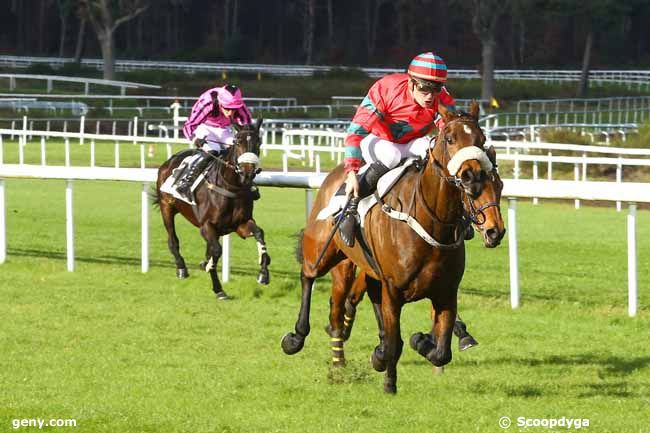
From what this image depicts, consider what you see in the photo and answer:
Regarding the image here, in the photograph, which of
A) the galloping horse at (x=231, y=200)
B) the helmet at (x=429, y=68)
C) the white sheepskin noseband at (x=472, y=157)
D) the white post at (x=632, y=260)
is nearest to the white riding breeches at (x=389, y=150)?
the helmet at (x=429, y=68)

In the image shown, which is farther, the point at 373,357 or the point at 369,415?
the point at 373,357

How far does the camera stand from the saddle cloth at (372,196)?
23.1 ft

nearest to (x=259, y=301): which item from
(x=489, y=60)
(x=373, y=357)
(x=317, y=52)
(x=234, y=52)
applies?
(x=373, y=357)

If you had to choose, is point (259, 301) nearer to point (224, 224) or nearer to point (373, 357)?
point (224, 224)

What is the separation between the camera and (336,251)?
7.89m

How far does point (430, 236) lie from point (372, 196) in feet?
2.12

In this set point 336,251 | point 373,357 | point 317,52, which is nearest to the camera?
point 373,357

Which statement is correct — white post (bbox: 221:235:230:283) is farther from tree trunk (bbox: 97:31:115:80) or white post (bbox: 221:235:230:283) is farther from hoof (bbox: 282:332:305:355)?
tree trunk (bbox: 97:31:115:80)

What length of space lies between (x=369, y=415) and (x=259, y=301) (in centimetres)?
429

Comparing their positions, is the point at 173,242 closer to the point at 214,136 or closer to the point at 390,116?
the point at 214,136

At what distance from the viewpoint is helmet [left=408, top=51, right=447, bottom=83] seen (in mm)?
6998

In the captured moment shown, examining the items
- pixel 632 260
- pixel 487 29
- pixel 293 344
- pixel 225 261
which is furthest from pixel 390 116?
pixel 487 29

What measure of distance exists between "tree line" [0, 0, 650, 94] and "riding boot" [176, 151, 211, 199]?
Result: 173 ft

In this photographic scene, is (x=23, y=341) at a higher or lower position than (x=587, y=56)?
lower
